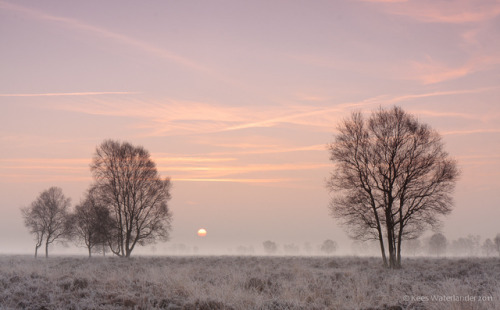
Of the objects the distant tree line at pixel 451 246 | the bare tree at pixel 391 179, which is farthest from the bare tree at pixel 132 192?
the distant tree line at pixel 451 246

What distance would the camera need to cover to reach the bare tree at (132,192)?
32.4 metres

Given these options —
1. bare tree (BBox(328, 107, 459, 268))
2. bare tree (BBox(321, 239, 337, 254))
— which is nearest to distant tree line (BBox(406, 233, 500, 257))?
bare tree (BBox(321, 239, 337, 254))

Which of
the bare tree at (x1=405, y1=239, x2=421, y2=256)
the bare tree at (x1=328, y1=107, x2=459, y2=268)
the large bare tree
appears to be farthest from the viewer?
the bare tree at (x1=405, y1=239, x2=421, y2=256)

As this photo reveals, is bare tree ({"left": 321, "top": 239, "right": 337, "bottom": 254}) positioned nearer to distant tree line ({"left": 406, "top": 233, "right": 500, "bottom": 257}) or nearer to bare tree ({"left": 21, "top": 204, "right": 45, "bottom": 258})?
distant tree line ({"left": 406, "top": 233, "right": 500, "bottom": 257})

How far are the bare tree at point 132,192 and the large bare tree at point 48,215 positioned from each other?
76.9ft

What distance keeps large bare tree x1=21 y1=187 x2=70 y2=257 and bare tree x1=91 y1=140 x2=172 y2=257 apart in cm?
2345

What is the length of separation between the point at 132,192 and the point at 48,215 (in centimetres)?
2743

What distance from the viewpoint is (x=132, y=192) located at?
32844 millimetres

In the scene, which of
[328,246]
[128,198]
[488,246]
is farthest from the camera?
[328,246]

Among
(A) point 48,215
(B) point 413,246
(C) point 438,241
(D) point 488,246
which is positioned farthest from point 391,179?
(D) point 488,246

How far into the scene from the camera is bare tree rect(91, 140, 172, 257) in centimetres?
3238

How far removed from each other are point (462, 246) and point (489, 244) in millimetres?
42482

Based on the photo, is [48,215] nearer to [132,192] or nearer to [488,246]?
[132,192]

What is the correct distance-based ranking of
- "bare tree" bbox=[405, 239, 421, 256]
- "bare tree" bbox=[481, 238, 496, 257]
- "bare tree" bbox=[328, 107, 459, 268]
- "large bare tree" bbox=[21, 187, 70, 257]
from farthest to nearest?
"bare tree" bbox=[405, 239, 421, 256] → "bare tree" bbox=[481, 238, 496, 257] → "large bare tree" bbox=[21, 187, 70, 257] → "bare tree" bbox=[328, 107, 459, 268]
